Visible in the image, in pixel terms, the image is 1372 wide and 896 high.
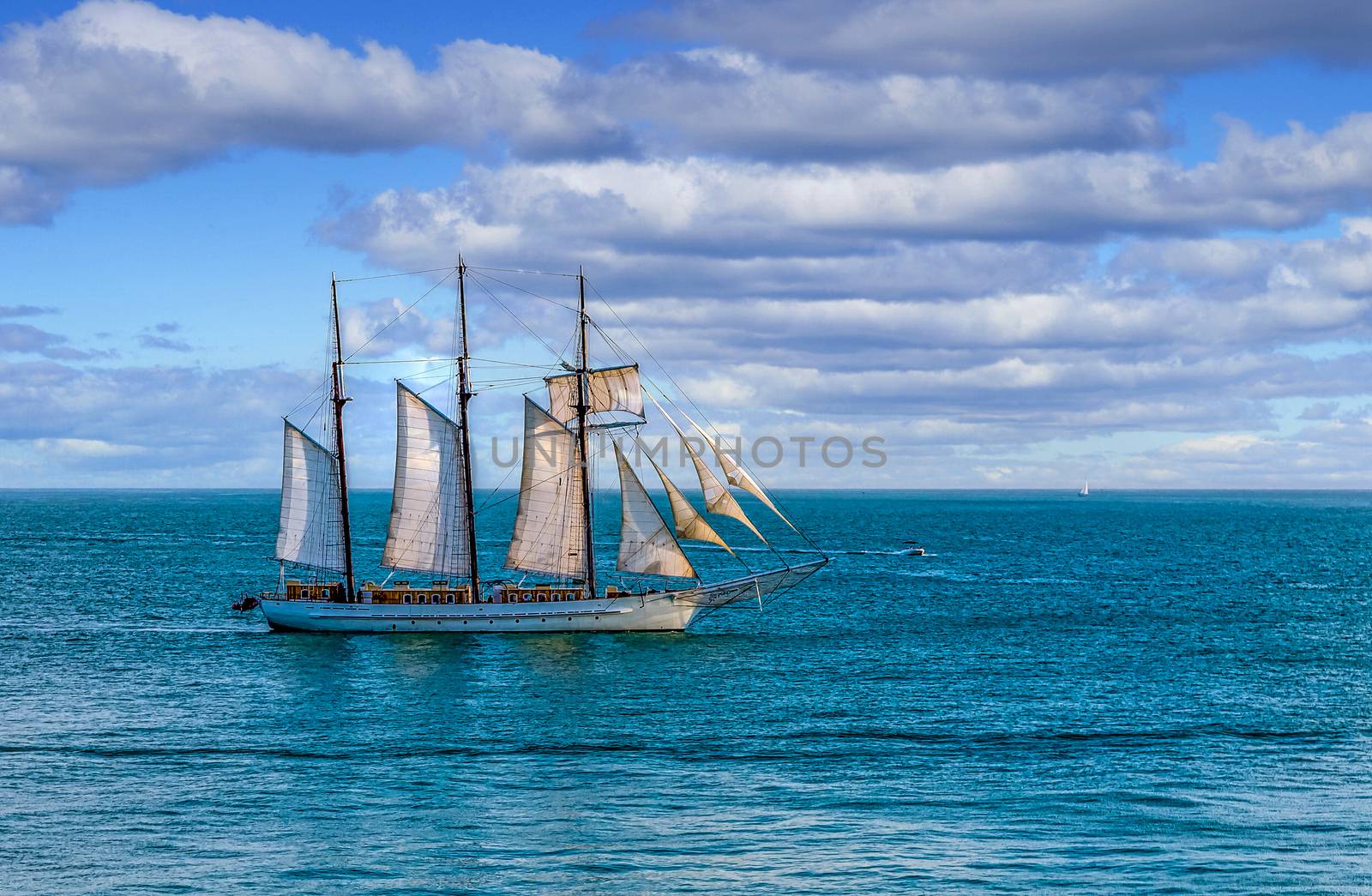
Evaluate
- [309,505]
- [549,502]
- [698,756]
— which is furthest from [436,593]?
[698,756]

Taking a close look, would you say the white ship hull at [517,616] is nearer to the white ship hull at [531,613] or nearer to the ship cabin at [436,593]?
the white ship hull at [531,613]

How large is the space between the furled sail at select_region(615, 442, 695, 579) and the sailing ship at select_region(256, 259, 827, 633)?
76 millimetres

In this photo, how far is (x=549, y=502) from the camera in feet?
283

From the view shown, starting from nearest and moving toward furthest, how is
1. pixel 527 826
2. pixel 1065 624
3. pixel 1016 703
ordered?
pixel 527 826, pixel 1016 703, pixel 1065 624

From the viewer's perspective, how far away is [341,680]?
6969cm

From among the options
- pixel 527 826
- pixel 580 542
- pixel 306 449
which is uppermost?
pixel 306 449

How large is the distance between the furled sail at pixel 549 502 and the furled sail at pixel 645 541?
12.2 ft

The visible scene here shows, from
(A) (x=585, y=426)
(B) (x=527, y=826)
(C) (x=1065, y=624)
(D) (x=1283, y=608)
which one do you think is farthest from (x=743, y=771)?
(D) (x=1283, y=608)

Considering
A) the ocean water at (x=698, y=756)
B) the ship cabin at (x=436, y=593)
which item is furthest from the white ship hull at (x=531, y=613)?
the ocean water at (x=698, y=756)

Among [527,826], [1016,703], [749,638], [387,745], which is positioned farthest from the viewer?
[749,638]

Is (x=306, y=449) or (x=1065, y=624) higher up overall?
(x=306, y=449)

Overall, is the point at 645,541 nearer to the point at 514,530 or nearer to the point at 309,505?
the point at 514,530

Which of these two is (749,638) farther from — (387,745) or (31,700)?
(31,700)

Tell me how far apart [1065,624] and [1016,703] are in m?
32.1
